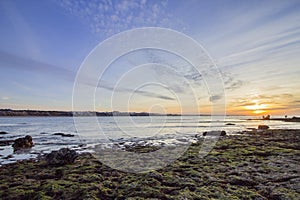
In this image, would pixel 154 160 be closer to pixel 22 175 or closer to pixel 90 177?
pixel 90 177

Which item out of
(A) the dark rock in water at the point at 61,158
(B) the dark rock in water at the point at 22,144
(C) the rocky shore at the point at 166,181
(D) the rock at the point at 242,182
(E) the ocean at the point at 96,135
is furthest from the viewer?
(B) the dark rock in water at the point at 22,144

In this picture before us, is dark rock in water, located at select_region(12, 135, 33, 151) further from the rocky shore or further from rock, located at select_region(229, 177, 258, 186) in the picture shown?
rock, located at select_region(229, 177, 258, 186)

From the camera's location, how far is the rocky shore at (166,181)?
7.67 metres

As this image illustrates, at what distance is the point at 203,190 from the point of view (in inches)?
311

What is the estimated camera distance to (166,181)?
908 centimetres

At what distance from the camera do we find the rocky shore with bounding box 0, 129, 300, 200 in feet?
25.2

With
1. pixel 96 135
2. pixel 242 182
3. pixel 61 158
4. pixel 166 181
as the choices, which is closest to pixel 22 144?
pixel 61 158

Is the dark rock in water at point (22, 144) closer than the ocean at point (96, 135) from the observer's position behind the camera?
No

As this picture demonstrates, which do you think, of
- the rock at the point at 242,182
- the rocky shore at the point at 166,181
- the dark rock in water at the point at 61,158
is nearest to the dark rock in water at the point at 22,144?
the rocky shore at the point at 166,181

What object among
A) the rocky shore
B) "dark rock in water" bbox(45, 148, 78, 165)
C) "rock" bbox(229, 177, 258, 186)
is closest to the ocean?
"dark rock in water" bbox(45, 148, 78, 165)

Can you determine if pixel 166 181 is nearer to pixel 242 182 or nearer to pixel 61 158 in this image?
pixel 242 182

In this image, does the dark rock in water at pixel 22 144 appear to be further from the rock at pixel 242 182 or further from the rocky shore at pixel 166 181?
the rock at pixel 242 182

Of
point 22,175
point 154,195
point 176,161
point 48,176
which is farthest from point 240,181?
point 22,175

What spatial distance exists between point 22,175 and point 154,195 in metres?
7.18
